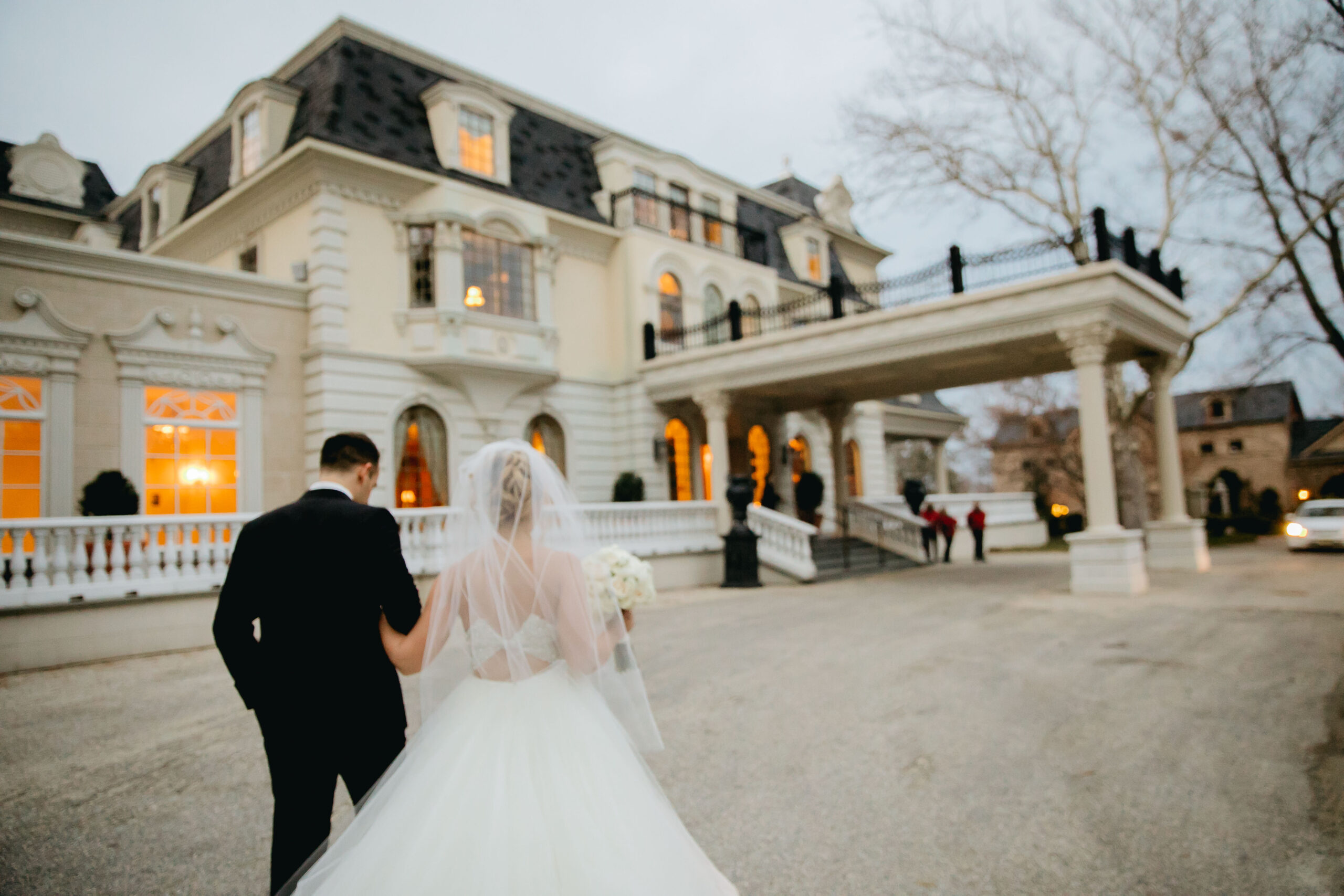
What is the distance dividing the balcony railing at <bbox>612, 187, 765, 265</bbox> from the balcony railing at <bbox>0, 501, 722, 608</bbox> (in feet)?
33.3

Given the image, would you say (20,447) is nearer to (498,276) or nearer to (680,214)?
(498,276)

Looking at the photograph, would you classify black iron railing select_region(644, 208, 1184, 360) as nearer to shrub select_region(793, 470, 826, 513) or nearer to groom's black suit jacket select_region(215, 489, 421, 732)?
shrub select_region(793, 470, 826, 513)

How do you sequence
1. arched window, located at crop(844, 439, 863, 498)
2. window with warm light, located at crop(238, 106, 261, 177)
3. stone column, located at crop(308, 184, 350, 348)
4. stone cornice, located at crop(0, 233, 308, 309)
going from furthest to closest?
arched window, located at crop(844, 439, 863, 498) < window with warm light, located at crop(238, 106, 261, 177) < stone column, located at crop(308, 184, 350, 348) < stone cornice, located at crop(0, 233, 308, 309)

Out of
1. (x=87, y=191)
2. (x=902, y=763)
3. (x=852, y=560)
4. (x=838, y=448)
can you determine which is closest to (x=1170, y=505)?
(x=852, y=560)

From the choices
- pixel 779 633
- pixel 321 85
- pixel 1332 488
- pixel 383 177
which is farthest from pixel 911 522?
pixel 1332 488

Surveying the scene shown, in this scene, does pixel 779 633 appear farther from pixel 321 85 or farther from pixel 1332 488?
pixel 1332 488

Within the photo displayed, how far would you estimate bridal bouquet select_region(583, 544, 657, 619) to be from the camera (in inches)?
119

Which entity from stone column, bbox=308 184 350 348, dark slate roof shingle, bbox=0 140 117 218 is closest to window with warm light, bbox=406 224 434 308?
stone column, bbox=308 184 350 348

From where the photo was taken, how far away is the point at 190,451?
12.9 m

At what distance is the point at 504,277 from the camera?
16.3 metres

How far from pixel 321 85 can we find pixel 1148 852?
17.2 meters

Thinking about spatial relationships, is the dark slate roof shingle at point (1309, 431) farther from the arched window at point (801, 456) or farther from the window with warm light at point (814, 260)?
the arched window at point (801, 456)

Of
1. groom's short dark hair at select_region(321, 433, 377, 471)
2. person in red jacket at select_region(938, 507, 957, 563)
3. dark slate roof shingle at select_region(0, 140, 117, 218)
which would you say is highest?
dark slate roof shingle at select_region(0, 140, 117, 218)

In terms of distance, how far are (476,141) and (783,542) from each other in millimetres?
10943
